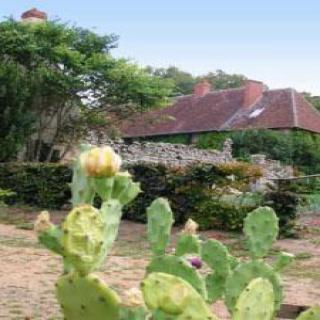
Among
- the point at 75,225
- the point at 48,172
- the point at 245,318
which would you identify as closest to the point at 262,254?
the point at 245,318

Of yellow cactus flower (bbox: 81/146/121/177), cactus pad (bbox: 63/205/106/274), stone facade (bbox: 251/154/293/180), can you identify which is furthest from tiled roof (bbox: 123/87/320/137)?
cactus pad (bbox: 63/205/106/274)

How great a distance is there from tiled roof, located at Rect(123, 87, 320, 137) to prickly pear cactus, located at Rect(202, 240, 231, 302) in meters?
27.3

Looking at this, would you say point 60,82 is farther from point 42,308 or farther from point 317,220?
point 42,308

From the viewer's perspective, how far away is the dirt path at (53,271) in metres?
6.59

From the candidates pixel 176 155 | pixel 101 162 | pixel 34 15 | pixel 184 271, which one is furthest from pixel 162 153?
pixel 101 162

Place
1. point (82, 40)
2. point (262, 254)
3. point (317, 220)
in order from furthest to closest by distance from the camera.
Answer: point (82, 40), point (317, 220), point (262, 254)

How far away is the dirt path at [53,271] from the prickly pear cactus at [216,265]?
12.2 ft

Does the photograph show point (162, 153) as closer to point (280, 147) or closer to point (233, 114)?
point (280, 147)

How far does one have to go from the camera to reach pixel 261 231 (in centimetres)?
256

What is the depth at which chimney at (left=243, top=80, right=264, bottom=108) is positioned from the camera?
35.0 meters

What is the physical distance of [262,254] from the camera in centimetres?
249

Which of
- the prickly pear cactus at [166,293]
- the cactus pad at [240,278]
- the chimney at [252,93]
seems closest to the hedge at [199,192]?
the cactus pad at [240,278]

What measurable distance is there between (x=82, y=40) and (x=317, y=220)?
1149 cm

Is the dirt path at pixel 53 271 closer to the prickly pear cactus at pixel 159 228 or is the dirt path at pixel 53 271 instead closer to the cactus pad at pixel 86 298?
the prickly pear cactus at pixel 159 228
